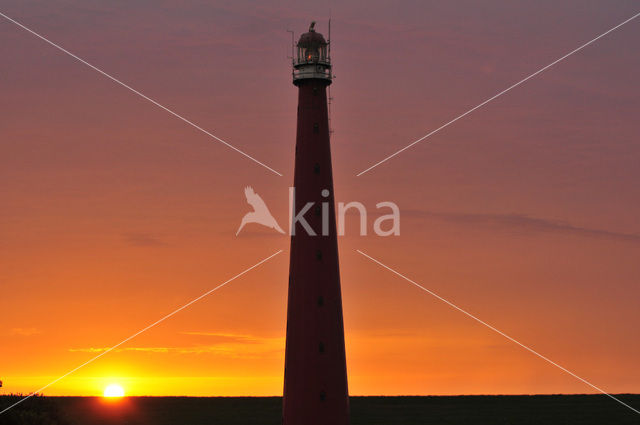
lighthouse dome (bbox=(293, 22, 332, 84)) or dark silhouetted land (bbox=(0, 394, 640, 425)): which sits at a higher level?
lighthouse dome (bbox=(293, 22, 332, 84))

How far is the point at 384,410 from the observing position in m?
123

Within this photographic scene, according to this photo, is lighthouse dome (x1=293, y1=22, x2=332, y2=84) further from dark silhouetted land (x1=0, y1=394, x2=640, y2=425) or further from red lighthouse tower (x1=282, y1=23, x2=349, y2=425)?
dark silhouetted land (x1=0, y1=394, x2=640, y2=425)

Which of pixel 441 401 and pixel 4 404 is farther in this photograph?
pixel 441 401

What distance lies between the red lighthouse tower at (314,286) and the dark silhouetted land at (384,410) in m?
40.8

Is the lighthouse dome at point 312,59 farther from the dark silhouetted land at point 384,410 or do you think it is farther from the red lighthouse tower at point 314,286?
the dark silhouetted land at point 384,410

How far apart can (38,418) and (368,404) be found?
70.7 meters

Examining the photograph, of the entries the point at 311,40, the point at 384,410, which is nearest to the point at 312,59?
the point at 311,40

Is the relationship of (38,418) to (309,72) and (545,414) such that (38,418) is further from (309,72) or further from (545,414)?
(545,414)

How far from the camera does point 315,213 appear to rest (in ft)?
225

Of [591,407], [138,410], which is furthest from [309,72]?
[591,407]

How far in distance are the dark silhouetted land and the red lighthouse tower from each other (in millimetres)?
40796

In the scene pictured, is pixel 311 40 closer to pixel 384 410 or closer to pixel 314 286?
pixel 314 286

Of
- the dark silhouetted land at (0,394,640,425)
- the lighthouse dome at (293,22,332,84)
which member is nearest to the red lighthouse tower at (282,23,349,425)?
the lighthouse dome at (293,22,332,84)

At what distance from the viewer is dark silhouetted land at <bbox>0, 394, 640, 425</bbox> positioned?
112 m
